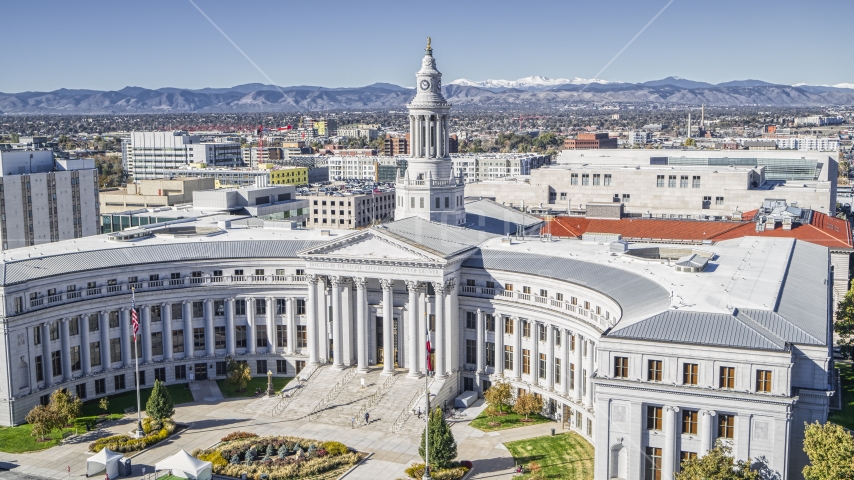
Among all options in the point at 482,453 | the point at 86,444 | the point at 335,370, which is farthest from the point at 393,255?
the point at 86,444

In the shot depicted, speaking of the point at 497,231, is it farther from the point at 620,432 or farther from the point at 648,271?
the point at 620,432

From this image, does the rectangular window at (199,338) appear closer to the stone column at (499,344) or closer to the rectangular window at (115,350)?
the rectangular window at (115,350)

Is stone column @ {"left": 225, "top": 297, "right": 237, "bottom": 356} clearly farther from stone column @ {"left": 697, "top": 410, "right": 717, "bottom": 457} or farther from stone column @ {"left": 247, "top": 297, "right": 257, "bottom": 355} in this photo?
stone column @ {"left": 697, "top": 410, "right": 717, "bottom": 457}

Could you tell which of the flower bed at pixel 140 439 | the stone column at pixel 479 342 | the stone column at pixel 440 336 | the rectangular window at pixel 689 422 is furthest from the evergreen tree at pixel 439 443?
the flower bed at pixel 140 439

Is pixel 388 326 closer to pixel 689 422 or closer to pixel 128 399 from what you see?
pixel 128 399

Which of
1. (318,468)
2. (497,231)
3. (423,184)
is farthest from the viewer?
(497,231)

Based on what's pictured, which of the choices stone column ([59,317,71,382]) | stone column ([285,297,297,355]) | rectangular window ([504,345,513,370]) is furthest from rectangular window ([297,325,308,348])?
stone column ([59,317,71,382])

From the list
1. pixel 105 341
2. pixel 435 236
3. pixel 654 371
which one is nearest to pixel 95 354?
pixel 105 341
